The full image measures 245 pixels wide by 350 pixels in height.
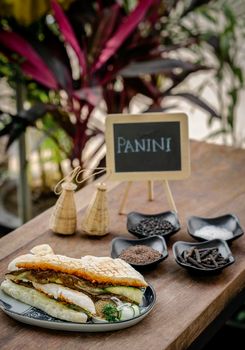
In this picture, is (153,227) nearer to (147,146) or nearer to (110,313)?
(147,146)

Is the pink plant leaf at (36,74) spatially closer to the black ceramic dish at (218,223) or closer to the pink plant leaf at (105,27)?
the pink plant leaf at (105,27)

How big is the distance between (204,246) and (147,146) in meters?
0.41

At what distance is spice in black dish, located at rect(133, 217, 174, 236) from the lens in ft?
Answer: 8.44

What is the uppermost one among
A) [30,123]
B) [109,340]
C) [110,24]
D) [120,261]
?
[110,24]

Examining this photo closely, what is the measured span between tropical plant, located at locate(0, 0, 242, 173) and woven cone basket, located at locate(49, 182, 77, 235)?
789mm

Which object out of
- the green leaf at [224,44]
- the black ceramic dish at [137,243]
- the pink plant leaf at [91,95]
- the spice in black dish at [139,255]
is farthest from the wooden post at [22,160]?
the spice in black dish at [139,255]

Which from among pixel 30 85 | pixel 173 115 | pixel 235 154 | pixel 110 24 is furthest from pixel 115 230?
pixel 30 85

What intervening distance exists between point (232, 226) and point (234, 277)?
0.31m

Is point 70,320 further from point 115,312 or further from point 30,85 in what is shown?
point 30,85

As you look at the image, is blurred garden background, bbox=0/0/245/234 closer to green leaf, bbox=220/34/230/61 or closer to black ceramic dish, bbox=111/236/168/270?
green leaf, bbox=220/34/230/61

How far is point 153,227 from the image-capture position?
261 centimetres

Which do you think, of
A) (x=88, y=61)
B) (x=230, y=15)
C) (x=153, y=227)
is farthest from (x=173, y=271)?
(x=230, y=15)

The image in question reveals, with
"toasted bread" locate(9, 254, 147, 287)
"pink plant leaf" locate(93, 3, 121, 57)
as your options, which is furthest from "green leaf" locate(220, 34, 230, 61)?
"toasted bread" locate(9, 254, 147, 287)

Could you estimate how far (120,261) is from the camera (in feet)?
7.30
